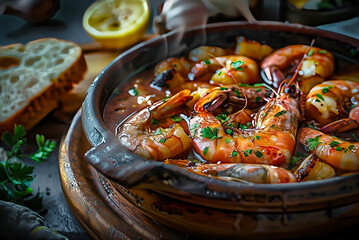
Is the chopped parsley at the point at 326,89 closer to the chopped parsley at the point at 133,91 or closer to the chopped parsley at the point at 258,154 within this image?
the chopped parsley at the point at 258,154

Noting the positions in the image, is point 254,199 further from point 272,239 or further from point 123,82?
point 123,82

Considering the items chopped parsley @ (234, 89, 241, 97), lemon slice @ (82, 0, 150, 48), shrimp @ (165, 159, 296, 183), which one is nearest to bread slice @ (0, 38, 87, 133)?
lemon slice @ (82, 0, 150, 48)

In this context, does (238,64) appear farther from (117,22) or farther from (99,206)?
(117,22)

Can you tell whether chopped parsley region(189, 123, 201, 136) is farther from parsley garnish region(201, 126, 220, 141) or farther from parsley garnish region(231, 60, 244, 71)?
parsley garnish region(231, 60, 244, 71)

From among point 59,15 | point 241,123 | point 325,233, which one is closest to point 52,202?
point 241,123

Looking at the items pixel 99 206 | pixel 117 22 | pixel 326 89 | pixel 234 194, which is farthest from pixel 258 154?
pixel 117 22

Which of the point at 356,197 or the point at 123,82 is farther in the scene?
the point at 123,82

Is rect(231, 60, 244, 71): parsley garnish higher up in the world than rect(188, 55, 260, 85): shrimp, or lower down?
higher up
